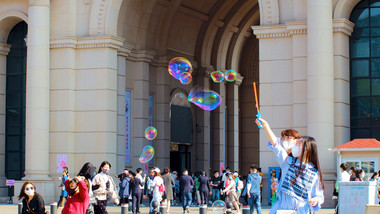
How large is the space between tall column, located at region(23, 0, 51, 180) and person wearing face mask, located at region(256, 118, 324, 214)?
79.3ft

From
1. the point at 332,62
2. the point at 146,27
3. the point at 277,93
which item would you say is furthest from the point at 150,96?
the point at 332,62

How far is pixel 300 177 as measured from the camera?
9.50 meters

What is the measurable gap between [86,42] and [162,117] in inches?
283

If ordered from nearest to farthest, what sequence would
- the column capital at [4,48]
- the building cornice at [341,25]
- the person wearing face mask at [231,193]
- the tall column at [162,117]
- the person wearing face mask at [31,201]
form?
the person wearing face mask at [31,201] < the person wearing face mask at [231,193] < the building cornice at [341,25] < the column capital at [4,48] < the tall column at [162,117]

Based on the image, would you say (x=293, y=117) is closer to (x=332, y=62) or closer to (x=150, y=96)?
(x=332, y=62)

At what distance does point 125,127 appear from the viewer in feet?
116

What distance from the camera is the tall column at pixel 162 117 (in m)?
38.7

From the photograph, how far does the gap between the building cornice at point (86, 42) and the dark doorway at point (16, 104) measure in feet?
13.2

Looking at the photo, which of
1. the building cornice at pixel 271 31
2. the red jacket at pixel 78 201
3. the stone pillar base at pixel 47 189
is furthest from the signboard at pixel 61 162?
the red jacket at pixel 78 201

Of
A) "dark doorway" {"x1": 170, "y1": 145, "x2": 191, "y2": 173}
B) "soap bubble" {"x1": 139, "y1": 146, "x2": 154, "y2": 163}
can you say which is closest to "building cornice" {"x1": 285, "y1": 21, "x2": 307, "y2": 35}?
"soap bubble" {"x1": 139, "y1": 146, "x2": 154, "y2": 163}

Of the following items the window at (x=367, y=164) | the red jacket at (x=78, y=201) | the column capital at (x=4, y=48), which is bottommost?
the red jacket at (x=78, y=201)

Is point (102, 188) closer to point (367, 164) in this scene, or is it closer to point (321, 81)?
point (367, 164)

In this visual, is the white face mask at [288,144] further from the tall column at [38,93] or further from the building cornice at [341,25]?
the tall column at [38,93]

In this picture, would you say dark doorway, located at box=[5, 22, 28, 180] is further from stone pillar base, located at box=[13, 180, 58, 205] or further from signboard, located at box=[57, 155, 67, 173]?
signboard, located at box=[57, 155, 67, 173]
